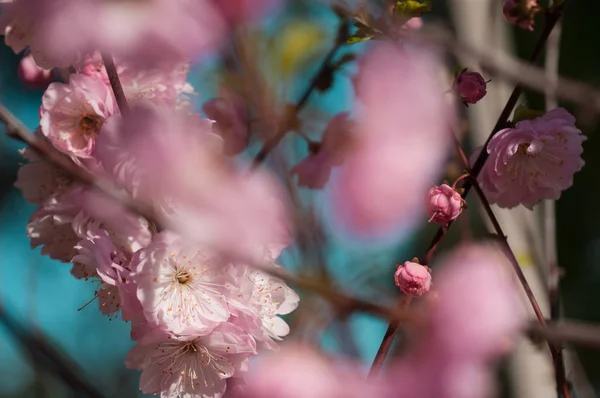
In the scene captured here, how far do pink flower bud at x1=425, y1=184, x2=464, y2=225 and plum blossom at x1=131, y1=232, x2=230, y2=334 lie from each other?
18 centimetres

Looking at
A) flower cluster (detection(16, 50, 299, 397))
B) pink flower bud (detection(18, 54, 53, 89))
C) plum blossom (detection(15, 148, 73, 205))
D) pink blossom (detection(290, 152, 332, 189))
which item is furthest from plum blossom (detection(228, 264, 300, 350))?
pink flower bud (detection(18, 54, 53, 89))

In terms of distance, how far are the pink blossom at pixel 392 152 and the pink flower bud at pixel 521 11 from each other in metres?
0.37

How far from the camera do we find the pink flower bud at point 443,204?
55 cm

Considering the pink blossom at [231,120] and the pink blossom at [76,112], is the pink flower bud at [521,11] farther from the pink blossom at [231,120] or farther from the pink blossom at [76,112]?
the pink blossom at [76,112]

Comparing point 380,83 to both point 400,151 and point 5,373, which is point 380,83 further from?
point 5,373

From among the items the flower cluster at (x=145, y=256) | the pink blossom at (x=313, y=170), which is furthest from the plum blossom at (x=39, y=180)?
the pink blossom at (x=313, y=170)

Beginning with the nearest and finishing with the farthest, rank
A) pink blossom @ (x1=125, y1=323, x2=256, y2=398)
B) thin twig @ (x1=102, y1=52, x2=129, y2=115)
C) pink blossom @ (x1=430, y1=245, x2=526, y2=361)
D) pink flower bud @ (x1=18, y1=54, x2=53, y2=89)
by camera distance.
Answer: pink blossom @ (x1=430, y1=245, x2=526, y2=361) → thin twig @ (x1=102, y1=52, x2=129, y2=115) → pink blossom @ (x1=125, y1=323, x2=256, y2=398) → pink flower bud @ (x1=18, y1=54, x2=53, y2=89)

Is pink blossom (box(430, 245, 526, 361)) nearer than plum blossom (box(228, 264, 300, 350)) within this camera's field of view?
Yes

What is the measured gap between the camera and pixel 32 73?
698 mm

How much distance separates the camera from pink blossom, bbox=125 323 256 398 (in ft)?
1.87

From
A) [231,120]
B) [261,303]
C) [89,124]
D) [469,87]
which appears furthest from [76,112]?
[469,87]

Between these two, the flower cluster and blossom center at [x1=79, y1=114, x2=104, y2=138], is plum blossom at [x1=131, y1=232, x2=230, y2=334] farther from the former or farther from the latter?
blossom center at [x1=79, y1=114, x2=104, y2=138]

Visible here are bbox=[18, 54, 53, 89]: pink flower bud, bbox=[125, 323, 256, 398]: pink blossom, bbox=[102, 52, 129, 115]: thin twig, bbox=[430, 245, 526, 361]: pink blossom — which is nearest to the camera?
bbox=[430, 245, 526, 361]: pink blossom

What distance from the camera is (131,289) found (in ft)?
1.80
